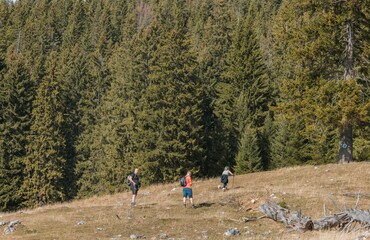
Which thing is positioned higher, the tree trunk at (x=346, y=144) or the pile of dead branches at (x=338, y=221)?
the tree trunk at (x=346, y=144)

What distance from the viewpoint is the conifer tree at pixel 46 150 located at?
1980 inches

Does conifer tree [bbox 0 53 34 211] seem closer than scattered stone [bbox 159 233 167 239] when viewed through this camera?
No

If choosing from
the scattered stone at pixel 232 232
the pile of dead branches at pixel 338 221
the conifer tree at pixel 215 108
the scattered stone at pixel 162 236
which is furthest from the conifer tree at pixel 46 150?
the pile of dead branches at pixel 338 221

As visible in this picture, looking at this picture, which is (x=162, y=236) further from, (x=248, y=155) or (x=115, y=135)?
(x=115, y=135)

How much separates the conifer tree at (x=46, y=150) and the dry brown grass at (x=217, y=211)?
78.7 ft

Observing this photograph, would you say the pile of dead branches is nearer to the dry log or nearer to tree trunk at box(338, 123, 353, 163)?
the dry log

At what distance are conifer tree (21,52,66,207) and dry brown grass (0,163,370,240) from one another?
24.0 m

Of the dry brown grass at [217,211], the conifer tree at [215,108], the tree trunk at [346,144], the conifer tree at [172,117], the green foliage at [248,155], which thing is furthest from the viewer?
the conifer tree at [215,108]

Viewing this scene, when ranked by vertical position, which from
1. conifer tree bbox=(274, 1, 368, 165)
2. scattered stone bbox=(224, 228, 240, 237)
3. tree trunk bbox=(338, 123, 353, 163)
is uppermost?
conifer tree bbox=(274, 1, 368, 165)

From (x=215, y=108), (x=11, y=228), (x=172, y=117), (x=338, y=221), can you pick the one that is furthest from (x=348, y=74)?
(x=215, y=108)

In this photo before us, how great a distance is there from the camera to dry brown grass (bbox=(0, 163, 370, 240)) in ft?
54.0

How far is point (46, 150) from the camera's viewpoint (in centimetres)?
5228

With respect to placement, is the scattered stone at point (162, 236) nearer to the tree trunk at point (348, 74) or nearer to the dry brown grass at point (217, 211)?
the dry brown grass at point (217, 211)

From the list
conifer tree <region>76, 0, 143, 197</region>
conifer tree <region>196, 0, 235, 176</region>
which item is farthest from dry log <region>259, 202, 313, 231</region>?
conifer tree <region>76, 0, 143, 197</region>
